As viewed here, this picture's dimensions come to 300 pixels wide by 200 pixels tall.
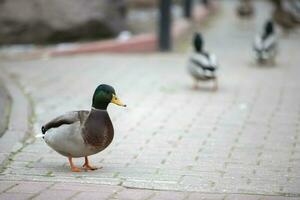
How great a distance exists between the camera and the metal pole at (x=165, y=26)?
12846 millimetres

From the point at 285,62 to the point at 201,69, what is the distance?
3.06m

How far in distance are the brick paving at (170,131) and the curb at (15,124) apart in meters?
0.11

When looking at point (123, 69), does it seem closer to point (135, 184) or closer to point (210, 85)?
point (210, 85)

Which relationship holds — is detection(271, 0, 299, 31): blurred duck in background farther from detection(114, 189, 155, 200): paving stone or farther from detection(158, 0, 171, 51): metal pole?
detection(114, 189, 155, 200): paving stone

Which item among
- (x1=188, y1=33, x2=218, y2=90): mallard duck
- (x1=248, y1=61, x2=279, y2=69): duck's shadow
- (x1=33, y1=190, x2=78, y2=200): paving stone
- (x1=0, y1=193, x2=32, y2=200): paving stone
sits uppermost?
(x1=0, y1=193, x2=32, y2=200): paving stone

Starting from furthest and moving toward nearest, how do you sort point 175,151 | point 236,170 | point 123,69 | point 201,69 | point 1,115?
point 123,69
point 201,69
point 1,115
point 175,151
point 236,170

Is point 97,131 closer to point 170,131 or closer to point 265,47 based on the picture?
point 170,131

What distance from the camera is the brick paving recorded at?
534 centimetres

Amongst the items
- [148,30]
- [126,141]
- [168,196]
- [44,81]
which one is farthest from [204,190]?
[148,30]

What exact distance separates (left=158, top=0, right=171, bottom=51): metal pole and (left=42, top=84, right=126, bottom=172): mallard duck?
23.3 feet

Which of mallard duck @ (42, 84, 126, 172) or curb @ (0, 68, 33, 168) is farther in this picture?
curb @ (0, 68, 33, 168)

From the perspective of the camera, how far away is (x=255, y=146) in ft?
22.0

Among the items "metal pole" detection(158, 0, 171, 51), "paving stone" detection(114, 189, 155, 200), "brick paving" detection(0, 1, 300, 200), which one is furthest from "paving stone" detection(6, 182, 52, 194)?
"metal pole" detection(158, 0, 171, 51)

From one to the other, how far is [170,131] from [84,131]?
187 cm
